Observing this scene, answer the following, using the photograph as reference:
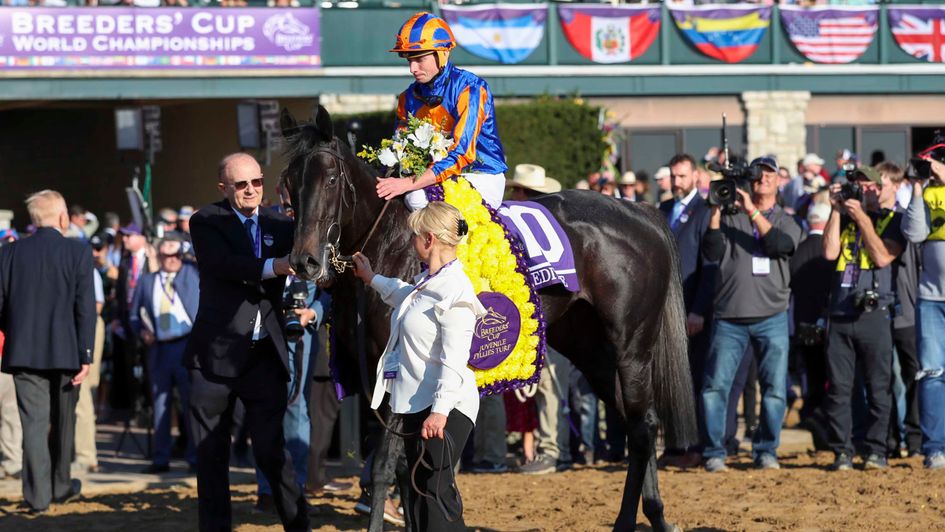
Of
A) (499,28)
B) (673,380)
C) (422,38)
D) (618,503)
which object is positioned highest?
(499,28)

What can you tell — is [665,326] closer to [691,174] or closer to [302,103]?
[691,174]

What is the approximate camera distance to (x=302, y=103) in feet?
73.8

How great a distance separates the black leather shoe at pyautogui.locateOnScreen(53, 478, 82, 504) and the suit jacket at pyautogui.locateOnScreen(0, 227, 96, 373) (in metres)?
0.80

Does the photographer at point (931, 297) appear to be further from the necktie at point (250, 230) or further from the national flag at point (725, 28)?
the national flag at point (725, 28)

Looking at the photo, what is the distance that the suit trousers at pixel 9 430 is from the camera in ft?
32.9

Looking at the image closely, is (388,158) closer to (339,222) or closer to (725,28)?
(339,222)

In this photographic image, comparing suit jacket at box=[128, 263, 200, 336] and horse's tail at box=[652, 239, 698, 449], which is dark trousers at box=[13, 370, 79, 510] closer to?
suit jacket at box=[128, 263, 200, 336]

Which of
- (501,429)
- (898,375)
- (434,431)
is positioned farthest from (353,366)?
(898,375)

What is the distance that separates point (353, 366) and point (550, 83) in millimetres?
16450

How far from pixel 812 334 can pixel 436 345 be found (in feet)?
16.4

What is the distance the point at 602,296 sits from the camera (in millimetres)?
7234

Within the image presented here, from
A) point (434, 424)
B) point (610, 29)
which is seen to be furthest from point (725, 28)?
point (434, 424)

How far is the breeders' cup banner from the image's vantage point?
66.1 feet

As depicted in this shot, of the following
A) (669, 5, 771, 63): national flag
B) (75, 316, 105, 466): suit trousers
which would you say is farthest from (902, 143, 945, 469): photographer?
(669, 5, 771, 63): national flag
